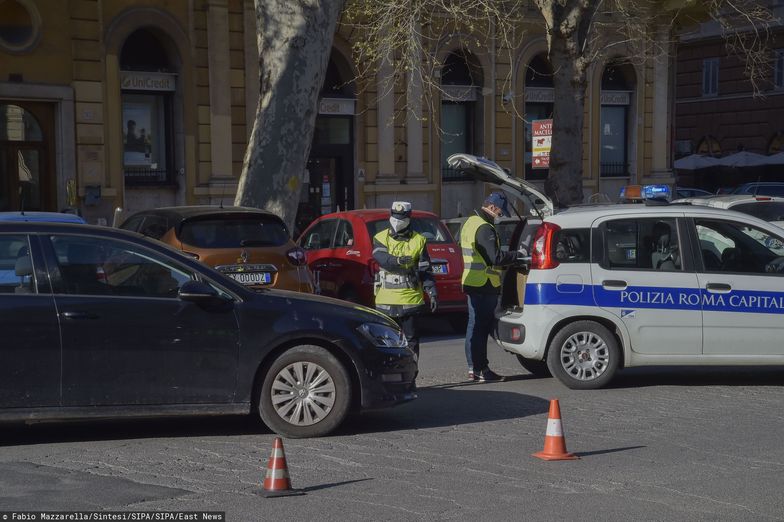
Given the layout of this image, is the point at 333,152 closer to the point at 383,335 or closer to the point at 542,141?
the point at 542,141

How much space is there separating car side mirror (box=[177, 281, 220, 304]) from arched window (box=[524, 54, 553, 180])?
2256 centimetres

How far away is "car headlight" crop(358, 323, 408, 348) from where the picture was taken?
28.0 ft

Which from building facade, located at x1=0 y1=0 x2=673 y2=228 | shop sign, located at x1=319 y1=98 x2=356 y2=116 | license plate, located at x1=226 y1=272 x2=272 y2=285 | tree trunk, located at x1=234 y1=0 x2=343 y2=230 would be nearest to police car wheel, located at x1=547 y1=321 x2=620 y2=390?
license plate, located at x1=226 y1=272 x2=272 y2=285

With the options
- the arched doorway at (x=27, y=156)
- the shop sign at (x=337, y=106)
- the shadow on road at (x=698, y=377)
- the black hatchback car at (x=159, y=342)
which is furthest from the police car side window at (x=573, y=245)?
the shop sign at (x=337, y=106)

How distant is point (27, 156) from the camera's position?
22000 millimetres

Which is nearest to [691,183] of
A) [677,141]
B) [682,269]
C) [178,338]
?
[677,141]

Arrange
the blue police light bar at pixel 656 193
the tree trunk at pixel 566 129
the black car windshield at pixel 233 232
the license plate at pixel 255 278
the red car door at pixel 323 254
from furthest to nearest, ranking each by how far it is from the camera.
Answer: the tree trunk at pixel 566 129
the red car door at pixel 323 254
the black car windshield at pixel 233 232
the license plate at pixel 255 278
the blue police light bar at pixel 656 193

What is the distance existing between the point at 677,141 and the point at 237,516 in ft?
148

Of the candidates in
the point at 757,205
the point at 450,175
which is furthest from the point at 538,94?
the point at 757,205

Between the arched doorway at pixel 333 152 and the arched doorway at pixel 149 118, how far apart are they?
3469 millimetres

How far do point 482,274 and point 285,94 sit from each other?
616 cm

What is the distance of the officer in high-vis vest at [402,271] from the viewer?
10.5 metres

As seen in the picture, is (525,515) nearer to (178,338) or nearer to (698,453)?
(698,453)

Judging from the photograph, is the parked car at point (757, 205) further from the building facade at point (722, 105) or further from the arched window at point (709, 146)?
the arched window at point (709, 146)
